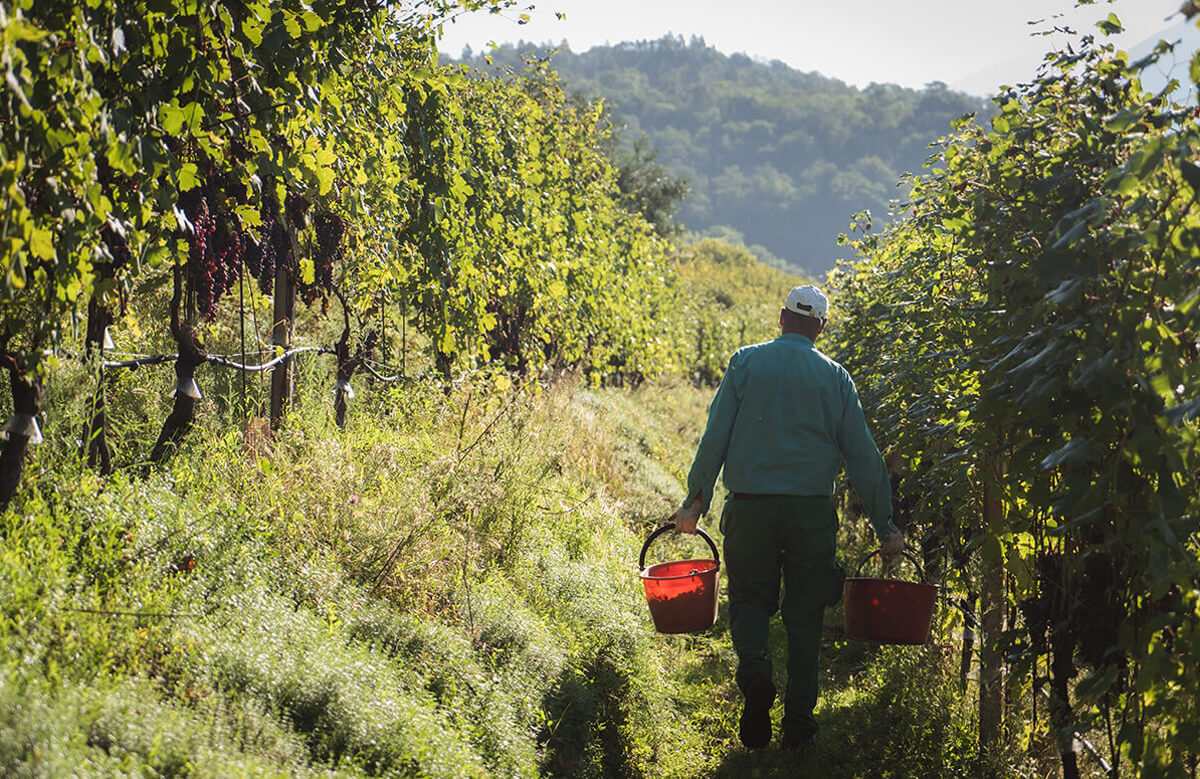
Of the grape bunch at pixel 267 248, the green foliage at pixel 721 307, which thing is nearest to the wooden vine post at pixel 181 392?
the grape bunch at pixel 267 248

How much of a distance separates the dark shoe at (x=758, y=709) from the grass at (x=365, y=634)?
0.12m

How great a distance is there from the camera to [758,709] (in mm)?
4055

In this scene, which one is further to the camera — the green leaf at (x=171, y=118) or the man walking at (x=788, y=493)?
the man walking at (x=788, y=493)

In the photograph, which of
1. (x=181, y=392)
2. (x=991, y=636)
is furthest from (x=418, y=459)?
(x=991, y=636)

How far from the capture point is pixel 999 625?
4418 mm

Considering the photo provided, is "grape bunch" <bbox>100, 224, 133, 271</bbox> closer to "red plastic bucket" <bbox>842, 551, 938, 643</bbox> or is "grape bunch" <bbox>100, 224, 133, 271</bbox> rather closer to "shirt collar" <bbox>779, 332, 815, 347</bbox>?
"shirt collar" <bbox>779, 332, 815, 347</bbox>

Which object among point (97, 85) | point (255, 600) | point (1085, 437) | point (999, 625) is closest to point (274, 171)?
point (97, 85)

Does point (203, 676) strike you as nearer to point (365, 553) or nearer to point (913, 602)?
point (365, 553)

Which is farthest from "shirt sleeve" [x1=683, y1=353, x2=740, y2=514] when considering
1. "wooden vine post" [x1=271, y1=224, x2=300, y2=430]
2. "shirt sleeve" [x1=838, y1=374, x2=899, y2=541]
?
"wooden vine post" [x1=271, y1=224, x2=300, y2=430]

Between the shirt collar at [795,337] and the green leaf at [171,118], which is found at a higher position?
the green leaf at [171,118]

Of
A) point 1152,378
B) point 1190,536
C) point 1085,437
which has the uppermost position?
point 1152,378

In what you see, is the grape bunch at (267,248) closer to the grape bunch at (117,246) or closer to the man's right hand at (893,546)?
the grape bunch at (117,246)

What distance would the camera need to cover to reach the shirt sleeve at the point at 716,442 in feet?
14.5

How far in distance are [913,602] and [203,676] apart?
2811mm
